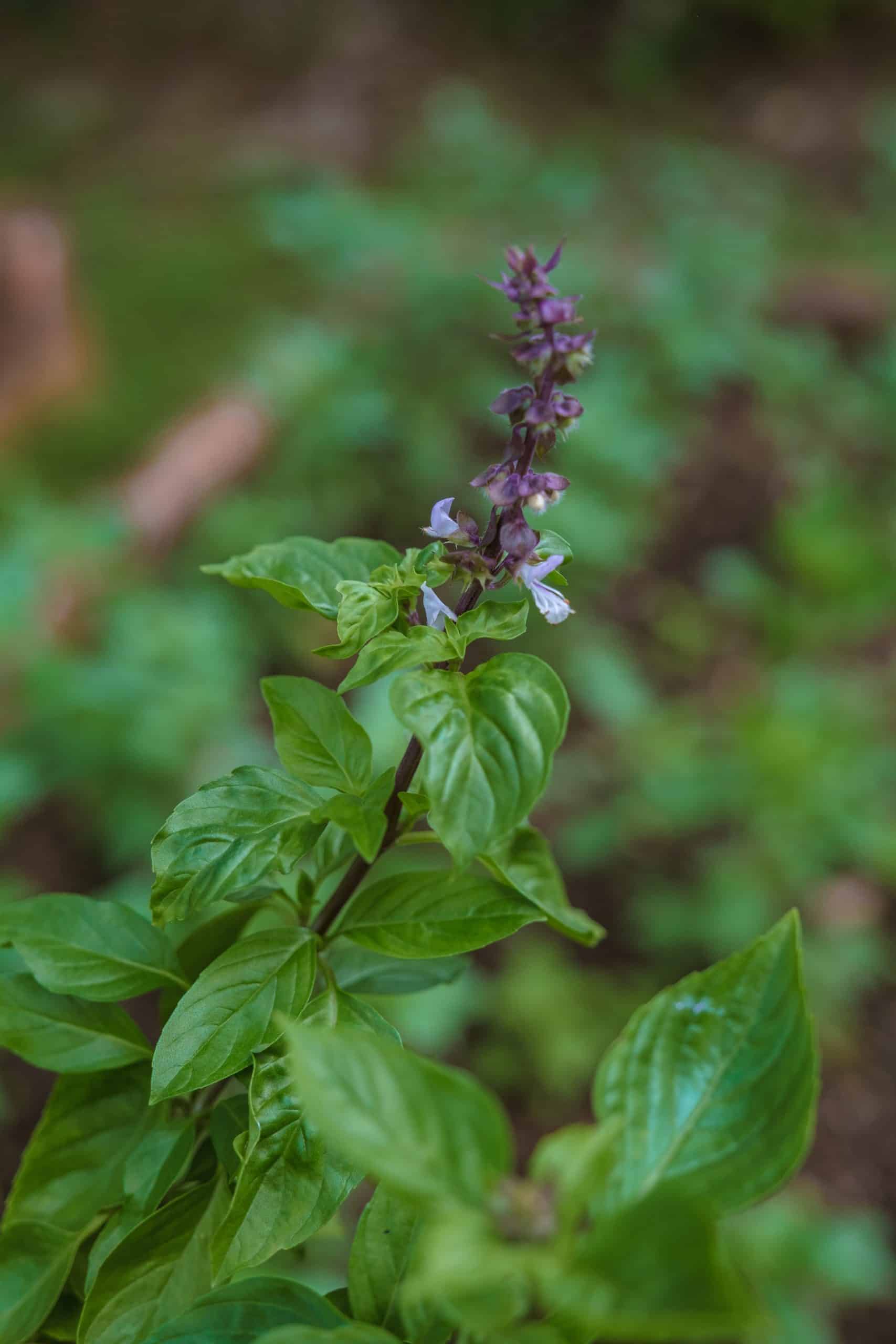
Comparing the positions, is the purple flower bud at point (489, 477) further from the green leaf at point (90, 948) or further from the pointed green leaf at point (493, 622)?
the green leaf at point (90, 948)

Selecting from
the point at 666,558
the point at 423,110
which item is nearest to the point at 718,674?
the point at 666,558

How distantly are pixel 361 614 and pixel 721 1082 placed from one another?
329 mm

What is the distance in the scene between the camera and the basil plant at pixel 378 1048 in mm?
452

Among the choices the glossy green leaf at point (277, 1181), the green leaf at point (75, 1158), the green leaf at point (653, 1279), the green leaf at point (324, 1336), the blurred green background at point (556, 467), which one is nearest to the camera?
the green leaf at point (653, 1279)

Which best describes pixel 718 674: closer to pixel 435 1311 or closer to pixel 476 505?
pixel 476 505

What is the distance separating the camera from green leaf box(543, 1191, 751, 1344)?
15.2 inches

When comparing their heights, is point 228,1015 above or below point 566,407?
below

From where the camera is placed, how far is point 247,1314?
581 mm

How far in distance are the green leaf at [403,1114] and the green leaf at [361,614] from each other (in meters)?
0.23

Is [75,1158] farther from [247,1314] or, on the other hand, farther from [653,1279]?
[653,1279]

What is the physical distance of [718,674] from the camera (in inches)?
124

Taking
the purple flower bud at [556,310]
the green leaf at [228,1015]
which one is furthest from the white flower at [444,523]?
the green leaf at [228,1015]

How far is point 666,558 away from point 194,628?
1796 millimetres

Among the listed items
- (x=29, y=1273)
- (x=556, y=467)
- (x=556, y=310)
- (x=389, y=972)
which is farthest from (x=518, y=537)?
(x=556, y=467)
